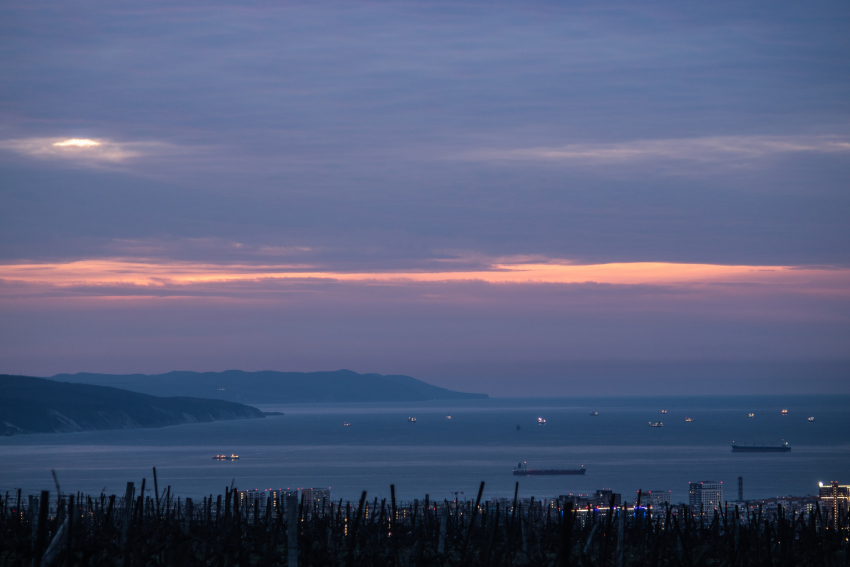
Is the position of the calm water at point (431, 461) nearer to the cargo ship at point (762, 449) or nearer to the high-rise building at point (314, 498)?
the cargo ship at point (762, 449)

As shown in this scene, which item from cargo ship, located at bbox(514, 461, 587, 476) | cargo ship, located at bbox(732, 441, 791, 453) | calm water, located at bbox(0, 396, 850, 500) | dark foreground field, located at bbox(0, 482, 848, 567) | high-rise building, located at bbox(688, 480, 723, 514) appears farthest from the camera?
cargo ship, located at bbox(732, 441, 791, 453)

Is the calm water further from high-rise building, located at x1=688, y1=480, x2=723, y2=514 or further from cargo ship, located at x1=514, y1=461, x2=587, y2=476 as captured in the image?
high-rise building, located at x1=688, y1=480, x2=723, y2=514

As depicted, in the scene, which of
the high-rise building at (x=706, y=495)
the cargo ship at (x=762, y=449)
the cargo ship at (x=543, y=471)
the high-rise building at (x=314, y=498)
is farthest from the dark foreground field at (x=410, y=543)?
the cargo ship at (x=762, y=449)

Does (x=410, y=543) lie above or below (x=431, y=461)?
above

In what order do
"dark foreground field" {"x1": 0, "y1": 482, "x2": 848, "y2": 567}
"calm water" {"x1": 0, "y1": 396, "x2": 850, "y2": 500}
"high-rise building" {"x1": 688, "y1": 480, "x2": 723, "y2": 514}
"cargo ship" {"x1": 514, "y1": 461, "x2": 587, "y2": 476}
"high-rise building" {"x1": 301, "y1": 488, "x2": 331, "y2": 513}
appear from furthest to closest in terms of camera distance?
"cargo ship" {"x1": 514, "y1": 461, "x2": 587, "y2": 476}, "calm water" {"x1": 0, "y1": 396, "x2": 850, "y2": 500}, "high-rise building" {"x1": 688, "y1": 480, "x2": 723, "y2": 514}, "high-rise building" {"x1": 301, "y1": 488, "x2": 331, "y2": 513}, "dark foreground field" {"x1": 0, "y1": 482, "x2": 848, "y2": 567}

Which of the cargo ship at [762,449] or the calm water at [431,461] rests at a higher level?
the cargo ship at [762,449]

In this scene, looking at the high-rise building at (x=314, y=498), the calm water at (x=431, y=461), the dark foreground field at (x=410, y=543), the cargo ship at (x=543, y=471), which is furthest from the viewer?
the cargo ship at (x=543, y=471)

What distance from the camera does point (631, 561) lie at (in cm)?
1650

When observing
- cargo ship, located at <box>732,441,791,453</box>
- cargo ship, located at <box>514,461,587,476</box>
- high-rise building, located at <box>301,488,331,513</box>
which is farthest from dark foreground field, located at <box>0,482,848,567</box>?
cargo ship, located at <box>732,441,791,453</box>

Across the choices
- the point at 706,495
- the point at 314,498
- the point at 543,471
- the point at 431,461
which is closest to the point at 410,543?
the point at 314,498

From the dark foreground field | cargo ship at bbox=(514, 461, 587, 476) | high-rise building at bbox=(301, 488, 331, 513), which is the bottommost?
cargo ship at bbox=(514, 461, 587, 476)

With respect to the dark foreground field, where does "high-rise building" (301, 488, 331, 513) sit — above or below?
below

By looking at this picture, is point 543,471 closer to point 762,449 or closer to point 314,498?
point 762,449

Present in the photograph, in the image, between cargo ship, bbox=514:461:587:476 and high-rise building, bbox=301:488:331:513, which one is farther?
cargo ship, bbox=514:461:587:476
